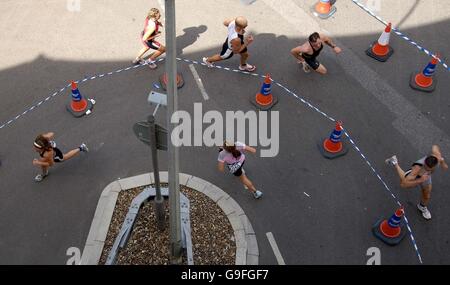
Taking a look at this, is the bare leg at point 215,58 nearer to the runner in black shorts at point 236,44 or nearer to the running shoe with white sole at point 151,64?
the runner in black shorts at point 236,44

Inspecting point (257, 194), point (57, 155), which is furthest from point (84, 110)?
point (257, 194)

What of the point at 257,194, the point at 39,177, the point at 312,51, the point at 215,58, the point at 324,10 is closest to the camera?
the point at 257,194

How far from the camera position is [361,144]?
987 cm

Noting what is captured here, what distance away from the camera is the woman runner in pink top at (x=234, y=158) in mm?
8289

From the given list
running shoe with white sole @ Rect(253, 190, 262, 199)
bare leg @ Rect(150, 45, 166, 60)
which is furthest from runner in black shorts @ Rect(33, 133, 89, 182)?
running shoe with white sole @ Rect(253, 190, 262, 199)

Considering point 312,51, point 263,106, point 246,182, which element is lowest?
point 246,182

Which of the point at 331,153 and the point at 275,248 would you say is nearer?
the point at 275,248

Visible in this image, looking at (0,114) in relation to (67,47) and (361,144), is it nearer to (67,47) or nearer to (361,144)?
(67,47)

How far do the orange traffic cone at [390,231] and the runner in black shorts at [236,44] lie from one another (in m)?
4.35

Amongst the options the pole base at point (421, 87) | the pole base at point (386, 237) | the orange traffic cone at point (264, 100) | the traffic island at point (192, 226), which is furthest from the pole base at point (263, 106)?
the pole base at point (386, 237)

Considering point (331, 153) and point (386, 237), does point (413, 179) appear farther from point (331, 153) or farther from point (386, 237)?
point (331, 153)

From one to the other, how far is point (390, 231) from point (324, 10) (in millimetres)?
5958

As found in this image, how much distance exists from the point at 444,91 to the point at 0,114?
9163 mm

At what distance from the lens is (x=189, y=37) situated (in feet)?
38.2
